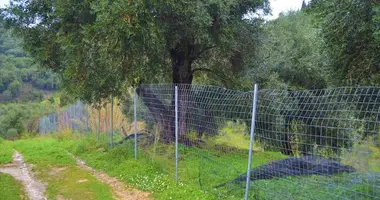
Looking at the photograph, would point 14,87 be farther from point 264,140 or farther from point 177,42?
point 264,140

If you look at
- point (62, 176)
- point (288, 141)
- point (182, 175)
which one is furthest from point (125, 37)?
point (288, 141)

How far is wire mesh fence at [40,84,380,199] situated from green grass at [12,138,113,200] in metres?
1.42

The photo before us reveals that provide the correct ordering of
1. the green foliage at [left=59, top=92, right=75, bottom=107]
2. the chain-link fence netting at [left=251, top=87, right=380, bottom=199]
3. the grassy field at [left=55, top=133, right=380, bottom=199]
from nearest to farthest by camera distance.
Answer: the chain-link fence netting at [left=251, top=87, right=380, bottom=199] → the grassy field at [left=55, top=133, right=380, bottom=199] → the green foliage at [left=59, top=92, right=75, bottom=107]

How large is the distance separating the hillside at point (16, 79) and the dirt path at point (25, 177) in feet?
184

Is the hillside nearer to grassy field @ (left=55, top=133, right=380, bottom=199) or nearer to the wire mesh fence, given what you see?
grassy field @ (left=55, top=133, right=380, bottom=199)

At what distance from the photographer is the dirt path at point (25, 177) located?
22.6ft

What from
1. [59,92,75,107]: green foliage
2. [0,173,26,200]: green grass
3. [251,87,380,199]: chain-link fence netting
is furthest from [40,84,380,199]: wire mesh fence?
[0,173,26,200]: green grass

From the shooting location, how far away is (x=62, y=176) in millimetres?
8195

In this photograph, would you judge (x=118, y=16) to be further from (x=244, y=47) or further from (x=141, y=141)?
(x=244, y=47)

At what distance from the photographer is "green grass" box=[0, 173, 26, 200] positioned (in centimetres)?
663

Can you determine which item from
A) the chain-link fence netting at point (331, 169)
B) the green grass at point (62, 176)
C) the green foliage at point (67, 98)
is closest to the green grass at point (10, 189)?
the green grass at point (62, 176)

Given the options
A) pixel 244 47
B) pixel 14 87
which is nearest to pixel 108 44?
pixel 244 47

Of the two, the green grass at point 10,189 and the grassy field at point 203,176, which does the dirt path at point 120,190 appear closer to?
the grassy field at point 203,176

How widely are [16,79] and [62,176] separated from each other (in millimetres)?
62906
